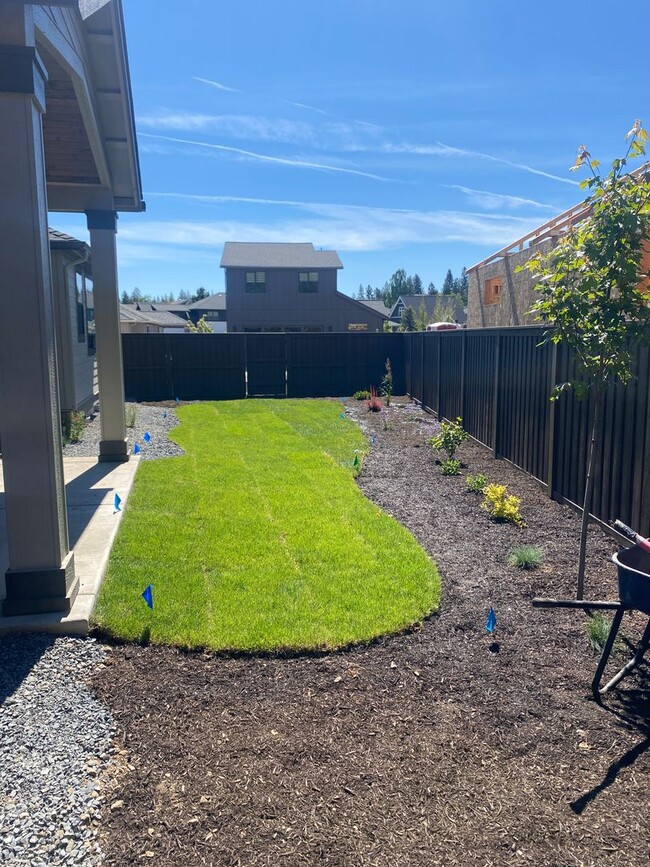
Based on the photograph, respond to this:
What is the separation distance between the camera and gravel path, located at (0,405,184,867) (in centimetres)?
250

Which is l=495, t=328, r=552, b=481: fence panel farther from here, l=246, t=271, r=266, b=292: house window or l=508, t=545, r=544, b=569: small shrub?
l=246, t=271, r=266, b=292: house window

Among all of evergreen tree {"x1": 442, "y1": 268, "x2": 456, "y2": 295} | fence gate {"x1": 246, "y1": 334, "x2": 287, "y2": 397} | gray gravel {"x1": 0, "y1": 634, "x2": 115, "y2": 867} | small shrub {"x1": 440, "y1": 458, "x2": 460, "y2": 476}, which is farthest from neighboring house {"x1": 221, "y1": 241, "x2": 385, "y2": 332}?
evergreen tree {"x1": 442, "y1": 268, "x2": 456, "y2": 295}

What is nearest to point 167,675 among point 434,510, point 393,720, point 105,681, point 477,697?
point 105,681

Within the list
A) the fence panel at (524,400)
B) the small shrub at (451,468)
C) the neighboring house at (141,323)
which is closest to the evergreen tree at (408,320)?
the neighboring house at (141,323)

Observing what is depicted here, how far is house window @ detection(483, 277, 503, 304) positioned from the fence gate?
7845 millimetres

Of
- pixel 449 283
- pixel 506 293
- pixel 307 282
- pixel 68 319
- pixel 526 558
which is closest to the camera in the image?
pixel 526 558

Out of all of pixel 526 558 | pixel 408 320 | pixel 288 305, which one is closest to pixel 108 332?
pixel 526 558

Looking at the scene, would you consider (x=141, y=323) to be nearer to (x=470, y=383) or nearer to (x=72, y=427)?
(x=72, y=427)

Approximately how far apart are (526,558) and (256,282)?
32995 mm

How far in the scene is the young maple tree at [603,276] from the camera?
4.03 metres

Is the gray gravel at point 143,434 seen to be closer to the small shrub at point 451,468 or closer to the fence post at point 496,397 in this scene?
the small shrub at point 451,468

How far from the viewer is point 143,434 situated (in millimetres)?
11672

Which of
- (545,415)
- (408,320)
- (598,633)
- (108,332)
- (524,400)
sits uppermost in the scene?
(408,320)

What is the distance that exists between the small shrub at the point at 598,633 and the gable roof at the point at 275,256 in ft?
111
